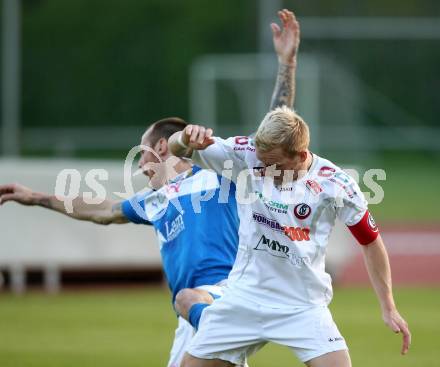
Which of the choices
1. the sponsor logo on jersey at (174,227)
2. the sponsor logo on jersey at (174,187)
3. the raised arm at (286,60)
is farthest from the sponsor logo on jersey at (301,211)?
the raised arm at (286,60)

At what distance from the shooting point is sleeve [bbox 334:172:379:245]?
17.2 feet

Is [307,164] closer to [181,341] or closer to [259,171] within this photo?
[259,171]

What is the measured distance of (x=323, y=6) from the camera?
88.6 ft

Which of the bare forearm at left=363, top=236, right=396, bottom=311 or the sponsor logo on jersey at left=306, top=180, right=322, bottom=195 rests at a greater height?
the sponsor logo on jersey at left=306, top=180, right=322, bottom=195

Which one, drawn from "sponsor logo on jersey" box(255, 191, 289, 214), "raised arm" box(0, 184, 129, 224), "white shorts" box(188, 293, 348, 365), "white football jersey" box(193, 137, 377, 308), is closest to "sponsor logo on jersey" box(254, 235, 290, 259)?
"white football jersey" box(193, 137, 377, 308)

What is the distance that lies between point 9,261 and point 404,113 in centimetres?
1771

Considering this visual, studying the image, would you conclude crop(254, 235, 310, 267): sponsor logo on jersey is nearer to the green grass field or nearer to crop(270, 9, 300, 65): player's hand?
crop(270, 9, 300, 65): player's hand

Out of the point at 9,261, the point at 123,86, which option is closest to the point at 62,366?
the point at 9,261

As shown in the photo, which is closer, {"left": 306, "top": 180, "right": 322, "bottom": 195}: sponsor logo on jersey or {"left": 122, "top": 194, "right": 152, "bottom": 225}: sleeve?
{"left": 306, "top": 180, "right": 322, "bottom": 195}: sponsor logo on jersey

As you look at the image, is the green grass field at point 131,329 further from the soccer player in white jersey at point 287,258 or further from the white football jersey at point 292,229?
the white football jersey at point 292,229

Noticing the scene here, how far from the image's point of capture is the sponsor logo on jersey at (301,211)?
17.2 feet

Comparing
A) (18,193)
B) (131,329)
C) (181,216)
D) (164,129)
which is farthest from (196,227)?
(131,329)

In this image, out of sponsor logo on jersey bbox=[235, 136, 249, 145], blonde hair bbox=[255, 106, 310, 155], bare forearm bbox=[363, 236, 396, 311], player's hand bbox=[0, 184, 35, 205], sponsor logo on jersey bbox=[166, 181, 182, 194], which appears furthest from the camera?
player's hand bbox=[0, 184, 35, 205]

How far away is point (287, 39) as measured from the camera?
705 centimetres
